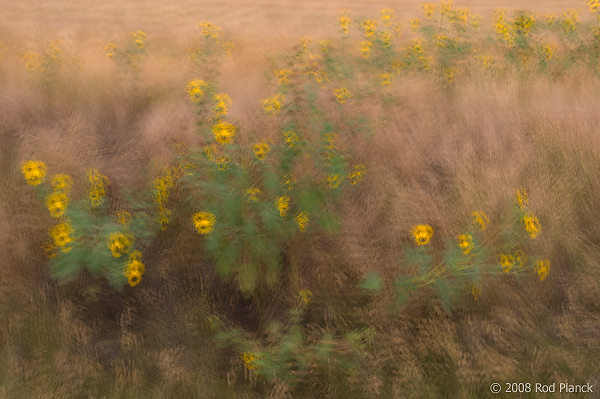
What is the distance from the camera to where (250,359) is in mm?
1571

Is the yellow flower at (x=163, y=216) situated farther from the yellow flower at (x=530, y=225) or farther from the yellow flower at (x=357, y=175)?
the yellow flower at (x=530, y=225)

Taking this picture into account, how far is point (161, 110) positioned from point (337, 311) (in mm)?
2475

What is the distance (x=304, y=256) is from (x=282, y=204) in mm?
353

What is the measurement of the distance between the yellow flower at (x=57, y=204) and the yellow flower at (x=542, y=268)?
7.01 feet

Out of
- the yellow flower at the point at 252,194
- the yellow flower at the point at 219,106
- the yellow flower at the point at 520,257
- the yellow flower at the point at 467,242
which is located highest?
the yellow flower at the point at 219,106

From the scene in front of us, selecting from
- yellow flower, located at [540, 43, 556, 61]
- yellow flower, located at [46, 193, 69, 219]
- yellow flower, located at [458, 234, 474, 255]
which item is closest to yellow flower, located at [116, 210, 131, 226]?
yellow flower, located at [46, 193, 69, 219]

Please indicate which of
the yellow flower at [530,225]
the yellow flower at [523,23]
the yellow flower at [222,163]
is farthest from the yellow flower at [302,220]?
the yellow flower at [523,23]

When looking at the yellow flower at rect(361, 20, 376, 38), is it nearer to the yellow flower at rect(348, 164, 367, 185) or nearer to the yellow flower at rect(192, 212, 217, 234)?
the yellow flower at rect(348, 164, 367, 185)

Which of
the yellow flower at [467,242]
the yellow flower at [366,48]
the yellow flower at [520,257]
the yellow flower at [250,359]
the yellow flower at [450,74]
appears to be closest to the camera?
the yellow flower at [250,359]

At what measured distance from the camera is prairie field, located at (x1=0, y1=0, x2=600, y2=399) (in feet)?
5.22

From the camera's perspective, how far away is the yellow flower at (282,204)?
6.00 feet

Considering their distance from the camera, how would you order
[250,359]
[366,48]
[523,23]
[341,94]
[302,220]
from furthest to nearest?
[523,23] < [366,48] < [341,94] < [302,220] < [250,359]

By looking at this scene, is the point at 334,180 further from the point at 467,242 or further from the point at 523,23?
the point at 523,23

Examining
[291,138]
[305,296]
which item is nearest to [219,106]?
[291,138]
